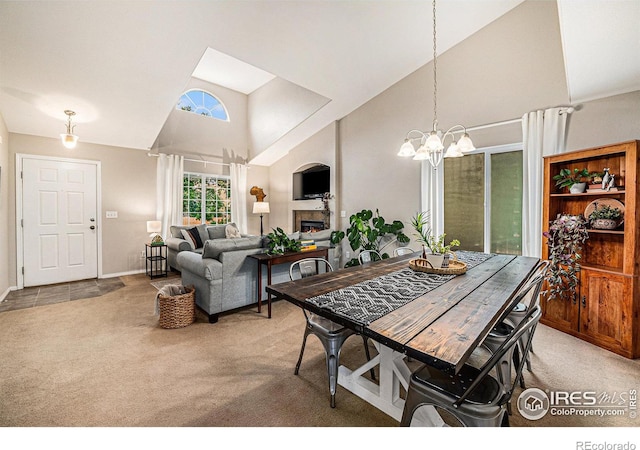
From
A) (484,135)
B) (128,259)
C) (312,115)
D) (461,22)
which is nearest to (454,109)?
(484,135)

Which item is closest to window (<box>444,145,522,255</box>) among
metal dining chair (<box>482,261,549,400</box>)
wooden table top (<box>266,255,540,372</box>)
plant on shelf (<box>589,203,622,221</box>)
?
plant on shelf (<box>589,203,622,221</box>)

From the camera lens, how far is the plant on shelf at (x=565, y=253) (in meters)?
2.64

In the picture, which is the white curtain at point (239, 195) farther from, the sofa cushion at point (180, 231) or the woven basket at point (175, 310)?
the woven basket at point (175, 310)

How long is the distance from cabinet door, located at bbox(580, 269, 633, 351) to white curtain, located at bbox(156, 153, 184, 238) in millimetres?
6146

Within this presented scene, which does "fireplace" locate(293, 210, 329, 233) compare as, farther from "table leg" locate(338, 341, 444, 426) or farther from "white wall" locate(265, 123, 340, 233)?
"table leg" locate(338, 341, 444, 426)

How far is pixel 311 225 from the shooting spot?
6.09 m

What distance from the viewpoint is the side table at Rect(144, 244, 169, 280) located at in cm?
508

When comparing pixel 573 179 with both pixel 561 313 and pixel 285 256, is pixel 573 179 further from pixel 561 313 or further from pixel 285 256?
pixel 285 256

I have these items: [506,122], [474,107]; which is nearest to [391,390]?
[506,122]

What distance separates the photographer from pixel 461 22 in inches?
Answer: 139

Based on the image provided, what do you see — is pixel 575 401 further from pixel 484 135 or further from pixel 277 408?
pixel 484 135

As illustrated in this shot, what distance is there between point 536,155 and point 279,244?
10.2ft
